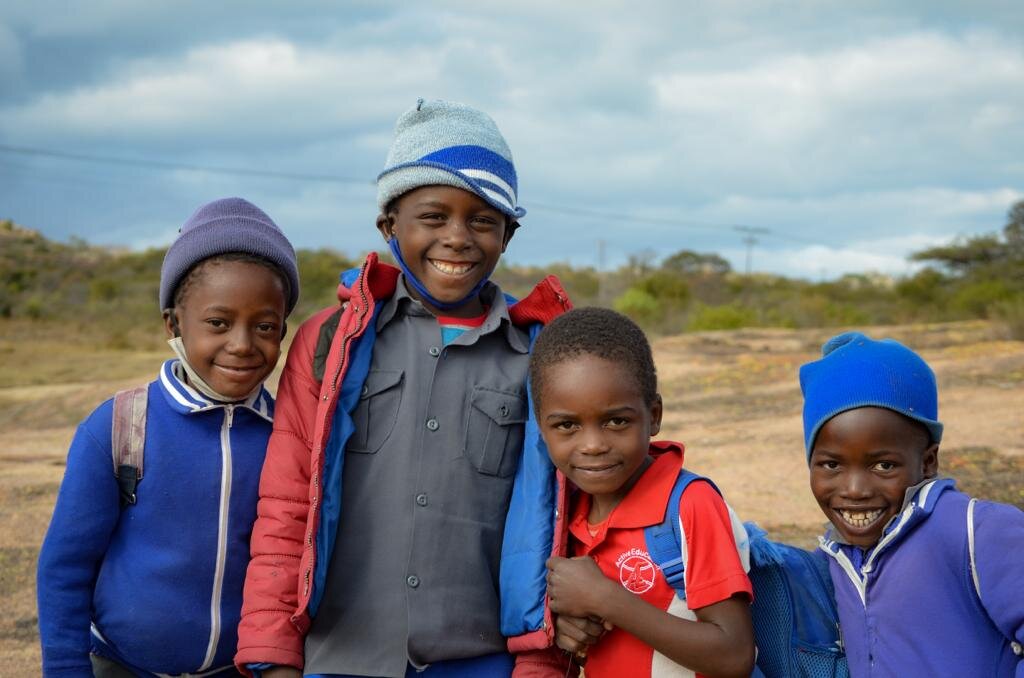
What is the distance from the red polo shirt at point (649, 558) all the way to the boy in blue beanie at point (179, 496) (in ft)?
3.08

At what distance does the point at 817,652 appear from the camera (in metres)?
2.58

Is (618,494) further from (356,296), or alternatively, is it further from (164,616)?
(164,616)

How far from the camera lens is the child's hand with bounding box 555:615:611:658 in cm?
234

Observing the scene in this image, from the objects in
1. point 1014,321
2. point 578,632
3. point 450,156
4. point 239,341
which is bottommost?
point 578,632

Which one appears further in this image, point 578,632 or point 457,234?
point 457,234

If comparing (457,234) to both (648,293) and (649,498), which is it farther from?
(648,293)

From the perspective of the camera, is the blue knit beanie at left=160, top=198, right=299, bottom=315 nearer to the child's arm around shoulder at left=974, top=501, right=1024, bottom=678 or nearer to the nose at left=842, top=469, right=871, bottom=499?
the nose at left=842, top=469, right=871, bottom=499

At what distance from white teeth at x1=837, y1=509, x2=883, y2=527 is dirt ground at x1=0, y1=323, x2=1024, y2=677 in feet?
11.8

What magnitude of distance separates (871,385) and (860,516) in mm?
339

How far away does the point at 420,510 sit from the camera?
2.44 meters

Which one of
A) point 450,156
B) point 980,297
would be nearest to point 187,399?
point 450,156

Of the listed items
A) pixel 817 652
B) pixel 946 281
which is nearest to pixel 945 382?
pixel 817 652

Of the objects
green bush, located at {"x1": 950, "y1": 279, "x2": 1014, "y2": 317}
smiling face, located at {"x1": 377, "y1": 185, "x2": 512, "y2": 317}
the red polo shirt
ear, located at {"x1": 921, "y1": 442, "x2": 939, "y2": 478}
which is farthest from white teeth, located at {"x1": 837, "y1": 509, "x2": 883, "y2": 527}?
green bush, located at {"x1": 950, "y1": 279, "x2": 1014, "y2": 317}

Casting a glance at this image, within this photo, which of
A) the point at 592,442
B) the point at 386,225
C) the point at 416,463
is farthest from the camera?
the point at 386,225
